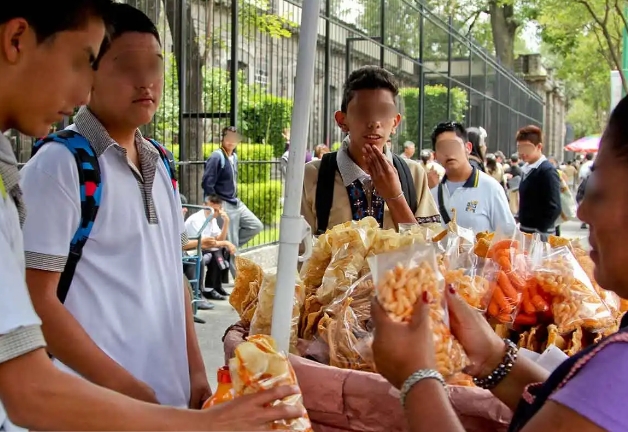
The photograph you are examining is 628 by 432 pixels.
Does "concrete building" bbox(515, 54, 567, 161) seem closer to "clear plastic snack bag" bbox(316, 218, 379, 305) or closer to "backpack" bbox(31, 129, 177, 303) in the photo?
"clear plastic snack bag" bbox(316, 218, 379, 305)

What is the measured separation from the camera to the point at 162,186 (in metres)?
2.13

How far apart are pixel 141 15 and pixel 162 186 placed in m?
0.52

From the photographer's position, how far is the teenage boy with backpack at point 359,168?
120 inches

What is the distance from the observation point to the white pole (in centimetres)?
183

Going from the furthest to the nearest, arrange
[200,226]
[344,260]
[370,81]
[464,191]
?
1. [200,226]
2. [464,191]
3. [370,81]
4. [344,260]

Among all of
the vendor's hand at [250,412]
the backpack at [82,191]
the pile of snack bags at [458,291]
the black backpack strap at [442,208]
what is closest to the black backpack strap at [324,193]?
the pile of snack bags at [458,291]

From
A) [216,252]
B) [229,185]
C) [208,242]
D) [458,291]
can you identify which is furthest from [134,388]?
[229,185]

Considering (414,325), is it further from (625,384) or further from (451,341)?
(625,384)

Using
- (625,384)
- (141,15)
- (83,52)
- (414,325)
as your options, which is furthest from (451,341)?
(141,15)

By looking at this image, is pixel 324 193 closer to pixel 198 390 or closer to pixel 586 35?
pixel 198 390

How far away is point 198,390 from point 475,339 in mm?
916

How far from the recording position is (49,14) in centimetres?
140

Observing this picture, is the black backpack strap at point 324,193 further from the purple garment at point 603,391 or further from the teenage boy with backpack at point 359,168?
the purple garment at point 603,391

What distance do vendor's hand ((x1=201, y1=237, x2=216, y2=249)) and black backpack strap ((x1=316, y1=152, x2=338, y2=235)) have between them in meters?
4.96
